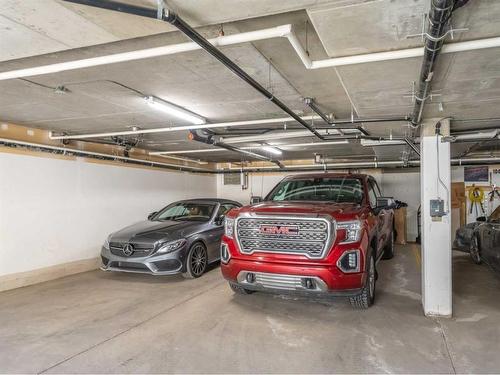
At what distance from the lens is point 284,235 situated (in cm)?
401

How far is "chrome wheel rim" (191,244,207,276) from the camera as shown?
6.07 meters

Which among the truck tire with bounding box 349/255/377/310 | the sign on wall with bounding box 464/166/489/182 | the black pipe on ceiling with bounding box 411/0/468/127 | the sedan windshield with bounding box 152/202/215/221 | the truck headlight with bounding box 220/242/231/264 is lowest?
the truck tire with bounding box 349/255/377/310

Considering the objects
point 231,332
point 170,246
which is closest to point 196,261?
point 170,246

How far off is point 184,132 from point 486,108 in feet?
15.3

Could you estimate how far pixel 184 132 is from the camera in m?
6.54

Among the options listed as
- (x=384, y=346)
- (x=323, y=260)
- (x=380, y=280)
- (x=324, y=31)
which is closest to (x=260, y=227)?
(x=323, y=260)

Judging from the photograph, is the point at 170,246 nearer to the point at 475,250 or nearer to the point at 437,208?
the point at 437,208

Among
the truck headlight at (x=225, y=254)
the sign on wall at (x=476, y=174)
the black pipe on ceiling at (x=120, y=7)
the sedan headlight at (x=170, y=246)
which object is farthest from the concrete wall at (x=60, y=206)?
the sign on wall at (x=476, y=174)

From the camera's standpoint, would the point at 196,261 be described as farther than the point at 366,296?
Yes

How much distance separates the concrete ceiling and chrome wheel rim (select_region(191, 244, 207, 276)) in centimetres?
228

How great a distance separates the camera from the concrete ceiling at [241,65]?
2.05m

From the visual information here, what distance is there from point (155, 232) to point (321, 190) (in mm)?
2871

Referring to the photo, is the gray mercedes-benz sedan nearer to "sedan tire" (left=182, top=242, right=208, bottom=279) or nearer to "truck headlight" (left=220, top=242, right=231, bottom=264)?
"sedan tire" (left=182, top=242, right=208, bottom=279)

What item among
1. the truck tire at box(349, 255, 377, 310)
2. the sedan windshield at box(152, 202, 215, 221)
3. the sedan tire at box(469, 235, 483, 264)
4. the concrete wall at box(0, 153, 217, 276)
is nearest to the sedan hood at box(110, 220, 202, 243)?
the sedan windshield at box(152, 202, 215, 221)
